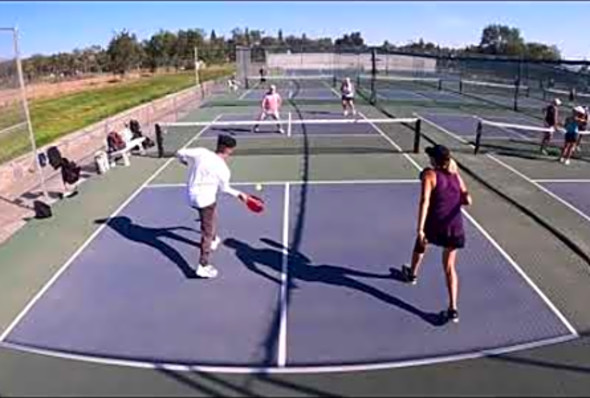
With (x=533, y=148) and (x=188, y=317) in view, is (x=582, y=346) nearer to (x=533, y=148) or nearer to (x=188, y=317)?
(x=188, y=317)

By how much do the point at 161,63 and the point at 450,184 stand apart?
66.8 m

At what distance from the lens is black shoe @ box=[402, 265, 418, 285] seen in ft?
25.8

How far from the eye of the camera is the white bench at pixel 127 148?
15.6 m

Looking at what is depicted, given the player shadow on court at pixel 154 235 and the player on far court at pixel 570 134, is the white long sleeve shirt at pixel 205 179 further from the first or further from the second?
the player on far court at pixel 570 134

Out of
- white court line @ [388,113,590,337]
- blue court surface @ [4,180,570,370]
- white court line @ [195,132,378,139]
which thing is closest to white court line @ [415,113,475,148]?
white court line @ [195,132,378,139]

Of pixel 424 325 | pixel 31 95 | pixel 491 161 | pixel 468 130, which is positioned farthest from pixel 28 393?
pixel 31 95

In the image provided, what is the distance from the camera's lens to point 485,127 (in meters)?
22.4

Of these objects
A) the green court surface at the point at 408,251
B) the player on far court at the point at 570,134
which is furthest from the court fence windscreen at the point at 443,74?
the green court surface at the point at 408,251

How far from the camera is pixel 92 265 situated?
8.64 m

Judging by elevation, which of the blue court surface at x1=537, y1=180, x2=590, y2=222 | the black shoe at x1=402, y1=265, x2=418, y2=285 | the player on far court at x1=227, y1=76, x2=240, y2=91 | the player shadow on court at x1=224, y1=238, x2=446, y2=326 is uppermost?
the player on far court at x1=227, y1=76, x2=240, y2=91

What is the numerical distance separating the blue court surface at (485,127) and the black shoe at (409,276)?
1313 cm

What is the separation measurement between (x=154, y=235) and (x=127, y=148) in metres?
6.65

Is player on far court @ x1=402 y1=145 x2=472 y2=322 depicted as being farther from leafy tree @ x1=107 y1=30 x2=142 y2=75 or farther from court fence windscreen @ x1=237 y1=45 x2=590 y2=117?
leafy tree @ x1=107 y1=30 x2=142 y2=75

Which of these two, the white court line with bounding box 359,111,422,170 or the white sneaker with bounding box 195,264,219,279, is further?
the white court line with bounding box 359,111,422,170
